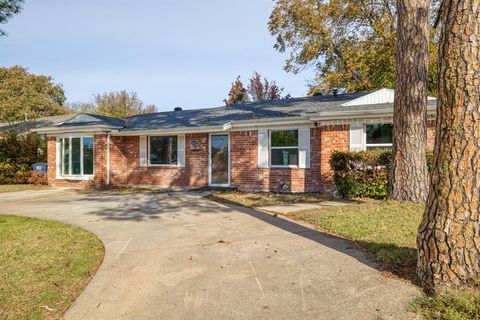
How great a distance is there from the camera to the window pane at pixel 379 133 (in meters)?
11.6

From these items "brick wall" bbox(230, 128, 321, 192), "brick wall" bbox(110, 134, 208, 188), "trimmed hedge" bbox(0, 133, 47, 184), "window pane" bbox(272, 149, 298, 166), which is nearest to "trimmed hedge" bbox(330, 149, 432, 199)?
"brick wall" bbox(230, 128, 321, 192)

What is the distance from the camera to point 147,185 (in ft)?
53.4

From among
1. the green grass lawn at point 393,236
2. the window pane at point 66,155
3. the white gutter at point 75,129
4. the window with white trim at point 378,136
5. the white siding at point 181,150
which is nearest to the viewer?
the green grass lawn at point 393,236

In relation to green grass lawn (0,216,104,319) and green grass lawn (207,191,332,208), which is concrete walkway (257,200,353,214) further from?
green grass lawn (0,216,104,319)

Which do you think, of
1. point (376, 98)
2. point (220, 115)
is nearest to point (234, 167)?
point (220, 115)

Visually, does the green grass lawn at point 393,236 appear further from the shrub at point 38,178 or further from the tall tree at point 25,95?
the tall tree at point 25,95

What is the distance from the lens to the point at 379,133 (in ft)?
38.3

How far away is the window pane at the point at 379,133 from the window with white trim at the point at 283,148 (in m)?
2.61

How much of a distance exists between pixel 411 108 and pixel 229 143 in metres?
7.85

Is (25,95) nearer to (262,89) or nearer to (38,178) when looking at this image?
(38,178)

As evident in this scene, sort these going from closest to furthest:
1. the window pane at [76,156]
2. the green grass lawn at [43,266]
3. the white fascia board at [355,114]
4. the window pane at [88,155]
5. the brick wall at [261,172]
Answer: the green grass lawn at [43,266] → the white fascia board at [355,114] → the brick wall at [261,172] → the window pane at [88,155] → the window pane at [76,156]

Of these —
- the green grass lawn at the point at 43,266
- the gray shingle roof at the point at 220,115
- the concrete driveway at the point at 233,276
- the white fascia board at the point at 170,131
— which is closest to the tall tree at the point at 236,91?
the gray shingle roof at the point at 220,115

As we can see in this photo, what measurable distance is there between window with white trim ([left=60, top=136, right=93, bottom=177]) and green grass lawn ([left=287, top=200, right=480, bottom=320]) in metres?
12.0

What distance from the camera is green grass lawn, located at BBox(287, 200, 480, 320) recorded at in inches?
120
